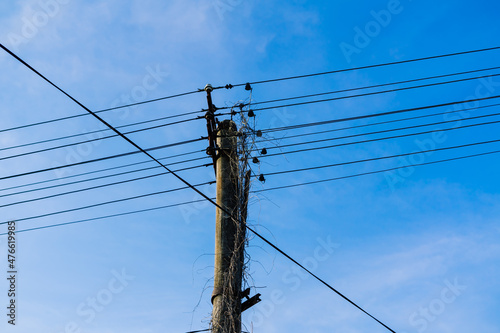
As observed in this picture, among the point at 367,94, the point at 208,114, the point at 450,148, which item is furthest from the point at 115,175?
the point at 450,148

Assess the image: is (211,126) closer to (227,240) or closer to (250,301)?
(227,240)

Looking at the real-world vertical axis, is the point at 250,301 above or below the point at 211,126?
below

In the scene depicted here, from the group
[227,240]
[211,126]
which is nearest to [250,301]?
[227,240]

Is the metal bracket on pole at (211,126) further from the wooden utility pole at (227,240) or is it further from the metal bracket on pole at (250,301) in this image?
the metal bracket on pole at (250,301)

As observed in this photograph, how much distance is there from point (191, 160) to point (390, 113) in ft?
9.11

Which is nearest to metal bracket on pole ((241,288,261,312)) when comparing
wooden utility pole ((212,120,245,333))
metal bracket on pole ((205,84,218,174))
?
wooden utility pole ((212,120,245,333))

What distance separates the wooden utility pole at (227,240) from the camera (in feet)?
20.0

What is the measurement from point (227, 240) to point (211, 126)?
170cm

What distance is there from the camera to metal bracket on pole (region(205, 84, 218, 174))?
7219mm

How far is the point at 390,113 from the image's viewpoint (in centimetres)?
781

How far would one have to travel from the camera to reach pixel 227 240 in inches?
254

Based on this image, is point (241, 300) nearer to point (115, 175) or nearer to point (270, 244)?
point (270, 244)

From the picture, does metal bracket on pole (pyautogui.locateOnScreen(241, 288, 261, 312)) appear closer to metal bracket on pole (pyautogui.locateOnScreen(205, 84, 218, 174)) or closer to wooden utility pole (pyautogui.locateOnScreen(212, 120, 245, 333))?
wooden utility pole (pyautogui.locateOnScreen(212, 120, 245, 333))

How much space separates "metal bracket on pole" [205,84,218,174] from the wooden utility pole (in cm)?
10
